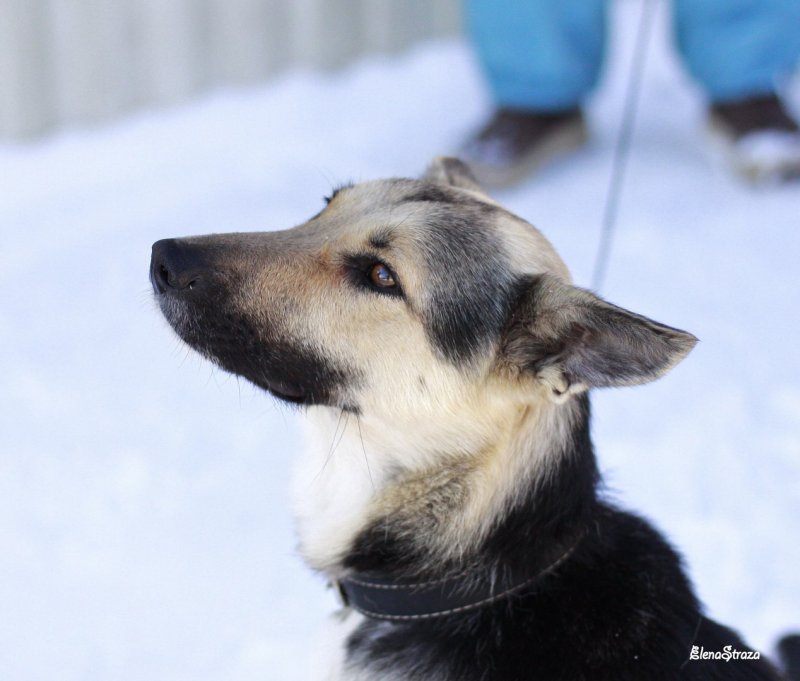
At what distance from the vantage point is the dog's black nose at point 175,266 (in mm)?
2182

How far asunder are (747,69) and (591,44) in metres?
0.80

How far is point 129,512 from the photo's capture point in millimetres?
3359

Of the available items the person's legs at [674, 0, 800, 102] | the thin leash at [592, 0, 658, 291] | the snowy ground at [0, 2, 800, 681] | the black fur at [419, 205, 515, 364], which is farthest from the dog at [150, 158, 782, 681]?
the person's legs at [674, 0, 800, 102]

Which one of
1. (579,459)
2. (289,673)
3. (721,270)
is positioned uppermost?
(579,459)

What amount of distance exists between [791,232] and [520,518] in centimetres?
346

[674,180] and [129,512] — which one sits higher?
[674,180]

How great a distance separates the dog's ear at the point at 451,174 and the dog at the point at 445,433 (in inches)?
13.8

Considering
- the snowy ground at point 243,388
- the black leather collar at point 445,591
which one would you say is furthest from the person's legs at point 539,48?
the black leather collar at point 445,591

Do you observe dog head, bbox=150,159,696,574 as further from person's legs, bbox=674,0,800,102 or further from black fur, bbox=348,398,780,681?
person's legs, bbox=674,0,800,102

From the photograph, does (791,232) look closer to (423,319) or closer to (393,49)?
(393,49)

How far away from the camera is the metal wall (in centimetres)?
505

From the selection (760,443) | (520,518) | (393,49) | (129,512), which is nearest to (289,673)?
(129,512)

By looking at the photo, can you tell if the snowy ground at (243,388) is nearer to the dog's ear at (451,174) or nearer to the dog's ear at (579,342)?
the dog's ear at (579,342)

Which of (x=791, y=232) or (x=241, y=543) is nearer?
(x=241, y=543)
